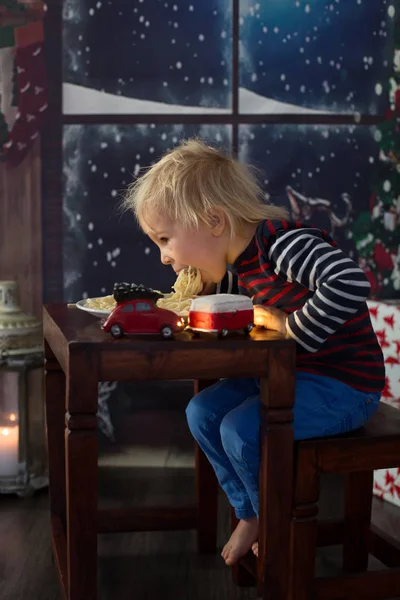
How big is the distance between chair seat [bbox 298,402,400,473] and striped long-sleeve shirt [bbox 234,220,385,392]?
14cm

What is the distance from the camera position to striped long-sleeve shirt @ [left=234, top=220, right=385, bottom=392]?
144cm

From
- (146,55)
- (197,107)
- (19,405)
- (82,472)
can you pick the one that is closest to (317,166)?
(197,107)

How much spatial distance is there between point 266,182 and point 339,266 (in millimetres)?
1268

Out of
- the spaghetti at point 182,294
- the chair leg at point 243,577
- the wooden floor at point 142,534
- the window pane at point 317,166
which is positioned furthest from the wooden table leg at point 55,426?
the window pane at point 317,166

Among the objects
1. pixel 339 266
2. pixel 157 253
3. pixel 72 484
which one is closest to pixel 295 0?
pixel 157 253

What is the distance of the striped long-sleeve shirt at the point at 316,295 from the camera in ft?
4.73

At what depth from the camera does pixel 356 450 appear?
4.83ft

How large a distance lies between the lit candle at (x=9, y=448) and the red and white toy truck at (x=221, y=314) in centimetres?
114

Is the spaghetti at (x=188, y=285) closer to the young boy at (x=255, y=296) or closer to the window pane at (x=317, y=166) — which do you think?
the young boy at (x=255, y=296)

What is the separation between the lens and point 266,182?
8.77 ft

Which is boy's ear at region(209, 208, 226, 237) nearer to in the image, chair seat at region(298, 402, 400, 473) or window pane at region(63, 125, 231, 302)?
chair seat at region(298, 402, 400, 473)

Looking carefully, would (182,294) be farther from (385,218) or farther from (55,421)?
(385,218)

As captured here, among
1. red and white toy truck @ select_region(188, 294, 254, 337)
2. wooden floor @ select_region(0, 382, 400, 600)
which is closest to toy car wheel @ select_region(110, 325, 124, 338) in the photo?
red and white toy truck @ select_region(188, 294, 254, 337)

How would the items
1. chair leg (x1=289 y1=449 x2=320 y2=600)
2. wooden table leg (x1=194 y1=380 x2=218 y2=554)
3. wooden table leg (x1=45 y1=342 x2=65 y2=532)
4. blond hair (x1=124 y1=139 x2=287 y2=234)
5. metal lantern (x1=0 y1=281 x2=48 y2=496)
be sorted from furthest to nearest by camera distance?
A: metal lantern (x1=0 y1=281 x2=48 y2=496) → wooden table leg (x1=194 y1=380 x2=218 y2=554) → wooden table leg (x1=45 y1=342 x2=65 y2=532) → blond hair (x1=124 y1=139 x2=287 y2=234) → chair leg (x1=289 y1=449 x2=320 y2=600)
